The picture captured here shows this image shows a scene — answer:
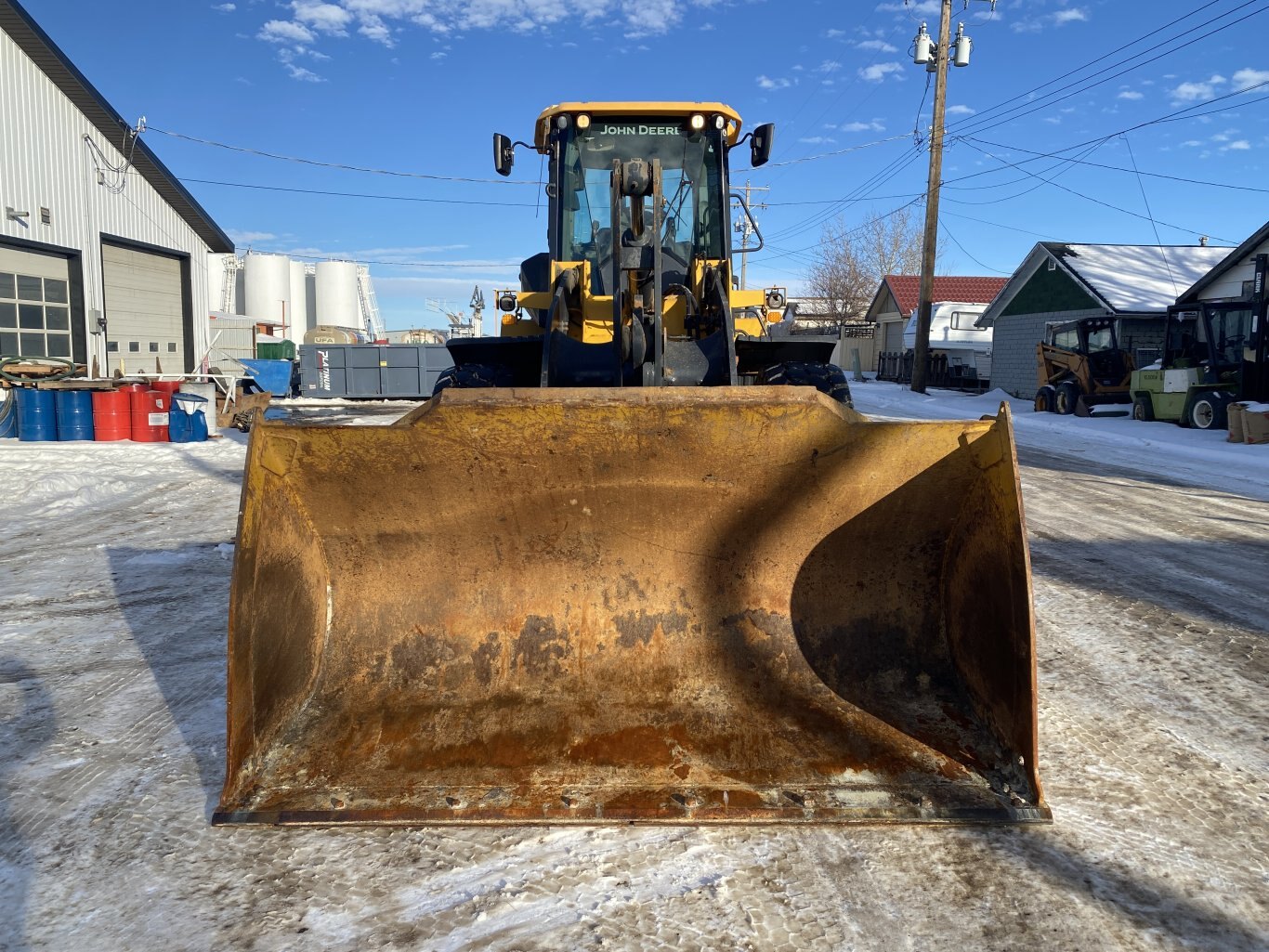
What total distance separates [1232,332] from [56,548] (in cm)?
1856

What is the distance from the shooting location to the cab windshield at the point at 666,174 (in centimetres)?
570

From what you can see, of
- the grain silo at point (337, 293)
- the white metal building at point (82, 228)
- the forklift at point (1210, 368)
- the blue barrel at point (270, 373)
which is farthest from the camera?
the grain silo at point (337, 293)

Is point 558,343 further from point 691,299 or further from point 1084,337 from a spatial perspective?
point 1084,337

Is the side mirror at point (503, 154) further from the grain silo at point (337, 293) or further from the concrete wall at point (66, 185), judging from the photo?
the grain silo at point (337, 293)

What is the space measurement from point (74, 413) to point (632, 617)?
12.1 meters

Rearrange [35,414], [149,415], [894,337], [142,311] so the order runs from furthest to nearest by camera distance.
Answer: [894,337] → [142,311] → [149,415] → [35,414]

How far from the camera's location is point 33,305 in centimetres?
1588

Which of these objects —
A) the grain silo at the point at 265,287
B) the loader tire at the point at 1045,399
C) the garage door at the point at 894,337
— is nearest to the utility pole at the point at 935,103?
the loader tire at the point at 1045,399

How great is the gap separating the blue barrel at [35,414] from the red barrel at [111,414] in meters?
0.53

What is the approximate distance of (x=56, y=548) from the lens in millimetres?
6188

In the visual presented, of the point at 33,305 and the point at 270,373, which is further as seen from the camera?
the point at 270,373

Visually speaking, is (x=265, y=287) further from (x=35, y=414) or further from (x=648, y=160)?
(x=648, y=160)

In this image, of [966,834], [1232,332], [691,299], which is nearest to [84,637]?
[691,299]

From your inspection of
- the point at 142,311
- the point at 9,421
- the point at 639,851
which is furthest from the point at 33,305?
the point at 639,851
